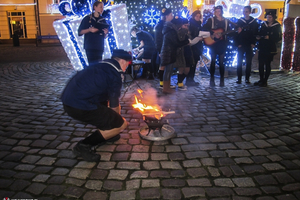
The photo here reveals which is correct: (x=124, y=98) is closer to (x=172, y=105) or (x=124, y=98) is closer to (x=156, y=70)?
(x=172, y=105)

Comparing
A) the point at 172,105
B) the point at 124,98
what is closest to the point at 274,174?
the point at 172,105

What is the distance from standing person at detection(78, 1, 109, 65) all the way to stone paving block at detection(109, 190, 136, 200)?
166 inches

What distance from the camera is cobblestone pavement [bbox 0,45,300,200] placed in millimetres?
2990

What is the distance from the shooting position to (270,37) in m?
7.70

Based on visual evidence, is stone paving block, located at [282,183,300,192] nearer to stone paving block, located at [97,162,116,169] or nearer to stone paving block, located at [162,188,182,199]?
stone paving block, located at [162,188,182,199]

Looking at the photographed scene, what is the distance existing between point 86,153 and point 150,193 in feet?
3.78

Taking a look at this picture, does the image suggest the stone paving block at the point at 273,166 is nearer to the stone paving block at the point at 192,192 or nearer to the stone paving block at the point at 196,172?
the stone paving block at the point at 196,172

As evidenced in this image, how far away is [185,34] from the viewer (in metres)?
6.98

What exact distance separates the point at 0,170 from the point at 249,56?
7458 millimetres

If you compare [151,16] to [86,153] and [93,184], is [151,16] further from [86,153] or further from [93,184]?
[93,184]

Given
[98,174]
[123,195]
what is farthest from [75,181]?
[123,195]

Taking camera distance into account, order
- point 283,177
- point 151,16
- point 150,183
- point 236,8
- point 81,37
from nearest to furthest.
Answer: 1. point 150,183
2. point 283,177
3. point 81,37
4. point 236,8
5. point 151,16

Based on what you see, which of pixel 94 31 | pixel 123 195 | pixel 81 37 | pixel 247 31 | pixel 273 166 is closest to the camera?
pixel 123 195

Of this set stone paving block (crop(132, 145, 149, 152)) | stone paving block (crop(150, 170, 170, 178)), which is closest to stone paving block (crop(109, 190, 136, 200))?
stone paving block (crop(150, 170, 170, 178))
